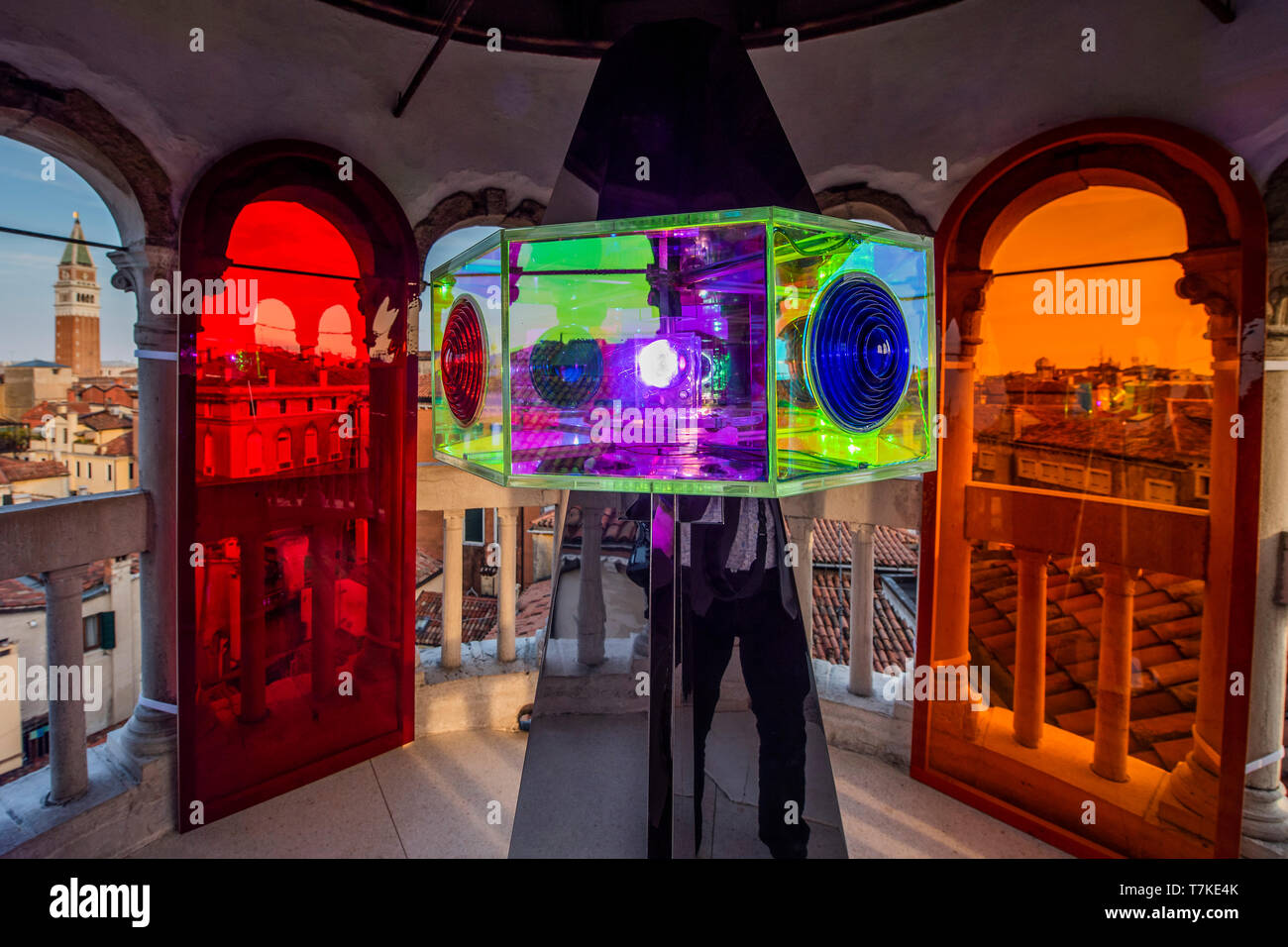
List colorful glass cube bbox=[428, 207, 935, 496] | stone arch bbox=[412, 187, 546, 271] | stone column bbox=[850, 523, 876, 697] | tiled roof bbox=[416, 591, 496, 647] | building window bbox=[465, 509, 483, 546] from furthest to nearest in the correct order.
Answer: building window bbox=[465, 509, 483, 546]
tiled roof bbox=[416, 591, 496, 647]
stone column bbox=[850, 523, 876, 697]
stone arch bbox=[412, 187, 546, 271]
colorful glass cube bbox=[428, 207, 935, 496]

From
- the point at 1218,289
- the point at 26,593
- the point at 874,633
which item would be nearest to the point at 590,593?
the point at 1218,289

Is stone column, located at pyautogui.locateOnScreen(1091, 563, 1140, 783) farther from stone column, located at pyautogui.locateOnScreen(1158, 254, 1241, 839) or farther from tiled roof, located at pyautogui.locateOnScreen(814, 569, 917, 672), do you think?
tiled roof, located at pyautogui.locateOnScreen(814, 569, 917, 672)

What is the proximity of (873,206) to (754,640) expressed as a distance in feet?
13.6

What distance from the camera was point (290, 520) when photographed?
5227 millimetres

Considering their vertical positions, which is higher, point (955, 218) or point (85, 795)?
point (955, 218)

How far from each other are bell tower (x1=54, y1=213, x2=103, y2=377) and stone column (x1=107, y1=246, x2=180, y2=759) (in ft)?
0.72

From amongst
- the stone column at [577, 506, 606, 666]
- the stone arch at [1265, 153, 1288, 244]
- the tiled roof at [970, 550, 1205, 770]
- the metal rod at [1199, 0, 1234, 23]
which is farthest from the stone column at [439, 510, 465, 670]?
the metal rod at [1199, 0, 1234, 23]

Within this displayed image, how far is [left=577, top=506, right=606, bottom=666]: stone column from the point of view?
2.81 m

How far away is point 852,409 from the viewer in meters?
1.72

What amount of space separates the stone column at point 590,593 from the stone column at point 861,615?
356 cm

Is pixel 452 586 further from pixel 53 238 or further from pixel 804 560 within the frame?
pixel 53 238

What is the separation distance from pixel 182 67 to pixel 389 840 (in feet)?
18.7
